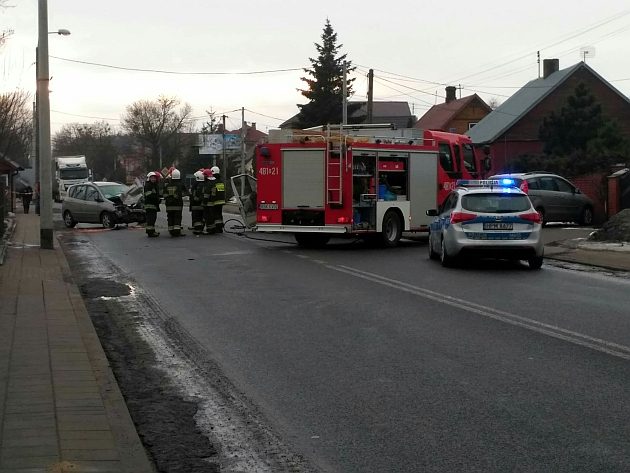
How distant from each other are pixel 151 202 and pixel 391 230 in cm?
744

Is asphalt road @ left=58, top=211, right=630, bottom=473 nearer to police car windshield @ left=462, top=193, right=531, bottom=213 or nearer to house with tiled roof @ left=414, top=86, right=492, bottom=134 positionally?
police car windshield @ left=462, top=193, right=531, bottom=213

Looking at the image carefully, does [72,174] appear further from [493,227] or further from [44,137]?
[493,227]

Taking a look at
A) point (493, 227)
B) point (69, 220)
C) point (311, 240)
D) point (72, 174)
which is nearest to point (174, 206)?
point (311, 240)

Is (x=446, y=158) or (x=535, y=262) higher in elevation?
(x=446, y=158)

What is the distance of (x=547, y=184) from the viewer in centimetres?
2647

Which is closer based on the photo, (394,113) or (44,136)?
(44,136)

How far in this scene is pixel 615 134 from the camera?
3841 centimetres

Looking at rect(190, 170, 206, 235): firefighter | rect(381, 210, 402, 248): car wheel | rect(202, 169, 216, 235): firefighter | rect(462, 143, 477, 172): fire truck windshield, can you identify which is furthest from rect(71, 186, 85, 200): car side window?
rect(462, 143, 477, 172): fire truck windshield

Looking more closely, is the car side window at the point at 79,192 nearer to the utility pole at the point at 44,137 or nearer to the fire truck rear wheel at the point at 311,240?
the utility pole at the point at 44,137

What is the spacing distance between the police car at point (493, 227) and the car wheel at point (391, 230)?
4.50 m

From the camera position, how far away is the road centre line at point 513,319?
8.31m

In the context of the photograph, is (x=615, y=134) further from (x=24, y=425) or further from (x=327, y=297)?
(x=24, y=425)

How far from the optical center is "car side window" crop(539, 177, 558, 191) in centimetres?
2636

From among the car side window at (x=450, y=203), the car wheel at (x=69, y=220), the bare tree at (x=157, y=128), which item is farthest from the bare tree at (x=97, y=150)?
the car side window at (x=450, y=203)
